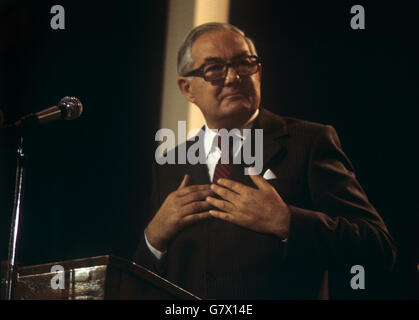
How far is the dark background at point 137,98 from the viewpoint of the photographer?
272 centimetres

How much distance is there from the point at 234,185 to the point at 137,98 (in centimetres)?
85

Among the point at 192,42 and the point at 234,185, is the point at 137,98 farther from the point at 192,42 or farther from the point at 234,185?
the point at 234,185

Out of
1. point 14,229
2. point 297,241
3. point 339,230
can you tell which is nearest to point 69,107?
point 14,229

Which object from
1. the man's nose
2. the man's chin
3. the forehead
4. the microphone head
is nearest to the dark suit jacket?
the man's chin

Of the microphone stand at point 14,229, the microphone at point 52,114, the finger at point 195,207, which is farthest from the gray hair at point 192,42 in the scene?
the microphone stand at point 14,229

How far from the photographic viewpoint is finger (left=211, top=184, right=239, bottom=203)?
2725 millimetres

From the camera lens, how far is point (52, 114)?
225cm

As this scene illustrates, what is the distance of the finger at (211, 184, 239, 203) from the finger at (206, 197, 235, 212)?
2 centimetres

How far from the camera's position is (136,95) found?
3158mm

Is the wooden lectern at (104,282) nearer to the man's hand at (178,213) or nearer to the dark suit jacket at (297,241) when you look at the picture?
the dark suit jacket at (297,241)

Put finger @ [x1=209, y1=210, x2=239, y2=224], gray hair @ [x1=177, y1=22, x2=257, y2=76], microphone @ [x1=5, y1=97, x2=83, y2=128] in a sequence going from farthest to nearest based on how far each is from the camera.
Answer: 1. gray hair @ [x1=177, y1=22, x2=257, y2=76]
2. finger @ [x1=209, y1=210, x2=239, y2=224]
3. microphone @ [x1=5, y1=97, x2=83, y2=128]

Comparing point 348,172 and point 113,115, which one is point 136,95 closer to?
point 113,115

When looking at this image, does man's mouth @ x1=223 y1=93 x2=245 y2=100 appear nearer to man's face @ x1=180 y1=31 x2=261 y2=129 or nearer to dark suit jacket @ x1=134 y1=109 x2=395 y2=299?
man's face @ x1=180 y1=31 x2=261 y2=129

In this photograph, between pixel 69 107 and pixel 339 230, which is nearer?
pixel 69 107
